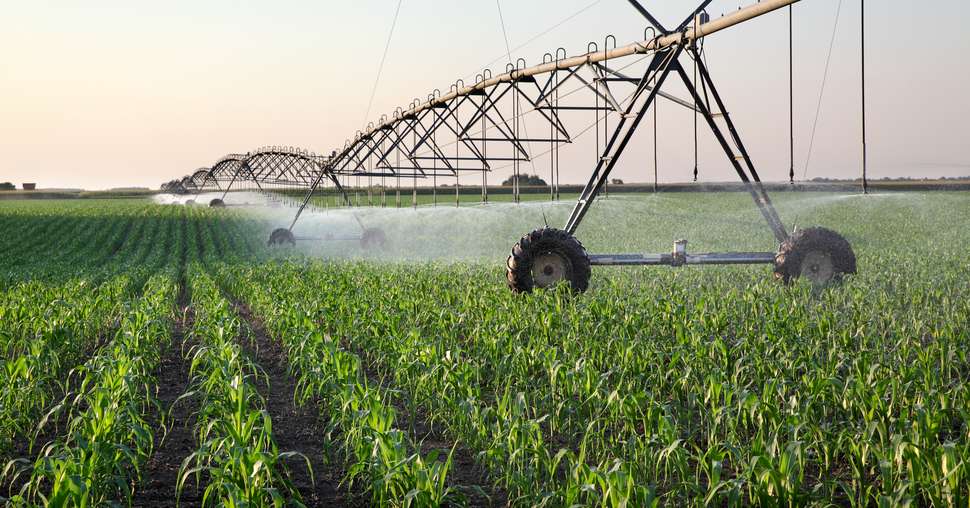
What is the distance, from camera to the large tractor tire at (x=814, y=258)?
11.6 m

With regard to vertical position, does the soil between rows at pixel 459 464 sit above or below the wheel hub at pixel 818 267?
below

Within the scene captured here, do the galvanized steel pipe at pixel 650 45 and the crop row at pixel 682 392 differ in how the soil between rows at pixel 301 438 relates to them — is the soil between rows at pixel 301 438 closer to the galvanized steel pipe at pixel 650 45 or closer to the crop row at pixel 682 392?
the crop row at pixel 682 392

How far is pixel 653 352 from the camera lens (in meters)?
6.94

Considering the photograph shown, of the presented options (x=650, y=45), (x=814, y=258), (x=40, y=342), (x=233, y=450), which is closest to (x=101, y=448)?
(x=233, y=450)

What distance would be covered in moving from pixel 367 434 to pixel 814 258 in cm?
876

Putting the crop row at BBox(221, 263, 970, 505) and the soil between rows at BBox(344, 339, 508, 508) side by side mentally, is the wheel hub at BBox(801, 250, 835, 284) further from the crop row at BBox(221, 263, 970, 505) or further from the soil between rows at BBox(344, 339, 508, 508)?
the soil between rows at BBox(344, 339, 508, 508)

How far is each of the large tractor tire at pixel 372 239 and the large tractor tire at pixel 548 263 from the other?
15.0m

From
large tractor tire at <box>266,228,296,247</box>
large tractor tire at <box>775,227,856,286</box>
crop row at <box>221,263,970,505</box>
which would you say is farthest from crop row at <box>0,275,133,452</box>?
large tractor tire at <box>266,228,296,247</box>

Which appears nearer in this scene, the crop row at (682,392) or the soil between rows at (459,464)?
the crop row at (682,392)

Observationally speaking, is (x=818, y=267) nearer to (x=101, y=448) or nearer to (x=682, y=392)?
(x=682, y=392)

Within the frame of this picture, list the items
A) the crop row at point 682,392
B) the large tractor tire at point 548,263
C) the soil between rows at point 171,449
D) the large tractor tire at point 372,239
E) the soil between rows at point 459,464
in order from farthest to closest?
1. the large tractor tire at point 372,239
2. the large tractor tire at point 548,263
3. the soil between rows at point 171,449
4. the soil between rows at point 459,464
5. the crop row at point 682,392

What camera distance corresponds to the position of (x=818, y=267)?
11.8 metres

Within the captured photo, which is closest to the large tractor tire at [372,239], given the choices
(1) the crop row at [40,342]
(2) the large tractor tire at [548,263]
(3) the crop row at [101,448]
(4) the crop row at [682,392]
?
(1) the crop row at [40,342]

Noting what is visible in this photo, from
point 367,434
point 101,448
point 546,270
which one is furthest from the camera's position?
point 546,270
